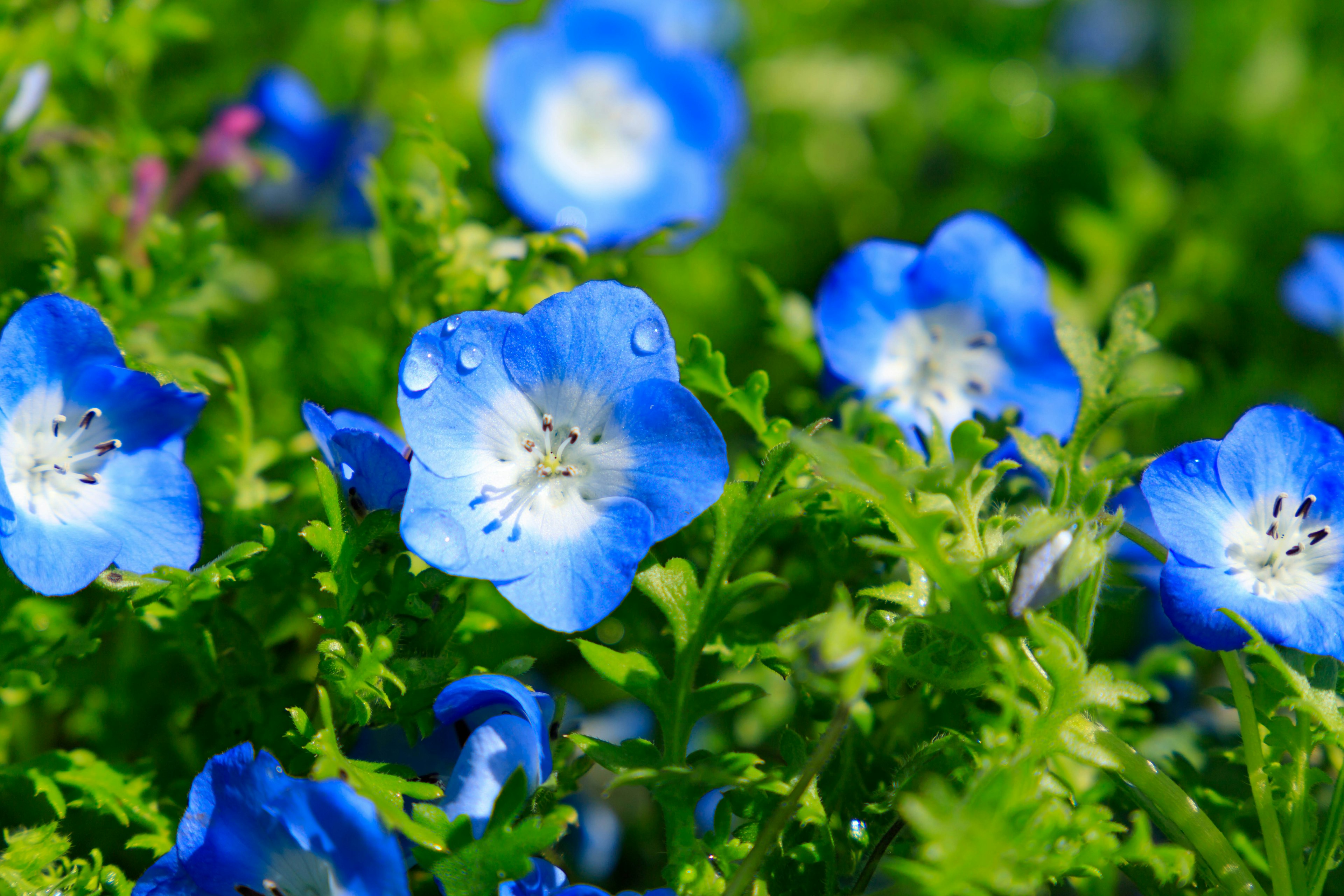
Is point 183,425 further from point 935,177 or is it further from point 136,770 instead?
point 935,177

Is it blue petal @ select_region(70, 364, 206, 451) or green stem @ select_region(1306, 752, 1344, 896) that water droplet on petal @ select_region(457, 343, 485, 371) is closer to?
blue petal @ select_region(70, 364, 206, 451)

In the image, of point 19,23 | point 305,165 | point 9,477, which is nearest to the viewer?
point 9,477

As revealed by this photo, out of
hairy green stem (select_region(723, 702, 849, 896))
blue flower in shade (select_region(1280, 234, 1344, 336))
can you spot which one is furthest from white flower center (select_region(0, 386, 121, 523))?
blue flower in shade (select_region(1280, 234, 1344, 336))

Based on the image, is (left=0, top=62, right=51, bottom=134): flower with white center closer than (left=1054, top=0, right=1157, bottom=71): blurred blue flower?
Yes

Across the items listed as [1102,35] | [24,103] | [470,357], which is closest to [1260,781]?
[470,357]

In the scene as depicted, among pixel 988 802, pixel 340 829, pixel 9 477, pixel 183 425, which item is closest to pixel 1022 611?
pixel 988 802

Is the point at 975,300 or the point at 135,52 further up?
the point at 975,300

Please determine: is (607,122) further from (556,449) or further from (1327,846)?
(1327,846)
